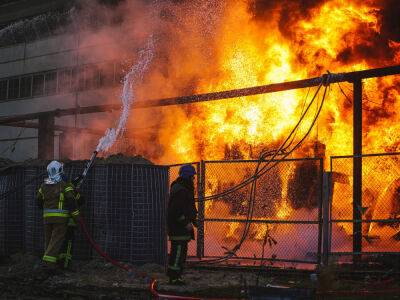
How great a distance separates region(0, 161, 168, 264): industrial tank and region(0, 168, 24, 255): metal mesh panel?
739 mm

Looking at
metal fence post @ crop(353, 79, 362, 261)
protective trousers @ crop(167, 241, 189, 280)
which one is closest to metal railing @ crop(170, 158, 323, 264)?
metal fence post @ crop(353, 79, 362, 261)

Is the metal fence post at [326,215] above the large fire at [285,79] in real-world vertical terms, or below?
below

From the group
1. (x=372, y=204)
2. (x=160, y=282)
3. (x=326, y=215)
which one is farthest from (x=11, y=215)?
(x=372, y=204)

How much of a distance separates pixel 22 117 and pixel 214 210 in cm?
661

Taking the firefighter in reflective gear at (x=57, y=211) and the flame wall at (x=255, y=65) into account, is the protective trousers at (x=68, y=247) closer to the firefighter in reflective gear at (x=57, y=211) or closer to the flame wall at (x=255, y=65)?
the firefighter in reflective gear at (x=57, y=211)

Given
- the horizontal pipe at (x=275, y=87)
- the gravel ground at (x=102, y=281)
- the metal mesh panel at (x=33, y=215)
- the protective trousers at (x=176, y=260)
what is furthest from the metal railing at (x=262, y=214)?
the metal mesh panel at (x=33, y=215)

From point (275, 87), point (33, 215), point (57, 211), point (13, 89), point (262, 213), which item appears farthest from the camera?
point (13, 89)

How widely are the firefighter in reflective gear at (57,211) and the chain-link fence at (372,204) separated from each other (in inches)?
187

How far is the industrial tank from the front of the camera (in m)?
9.14

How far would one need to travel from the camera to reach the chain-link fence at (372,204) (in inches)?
403

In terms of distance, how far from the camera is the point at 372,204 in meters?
11.8

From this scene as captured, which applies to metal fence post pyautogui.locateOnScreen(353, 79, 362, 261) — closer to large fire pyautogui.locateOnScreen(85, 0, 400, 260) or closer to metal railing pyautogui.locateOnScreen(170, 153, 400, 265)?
metal railing pyautogui.locateOnScreen(170, 153, 400, 265)

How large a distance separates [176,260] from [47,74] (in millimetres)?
17765

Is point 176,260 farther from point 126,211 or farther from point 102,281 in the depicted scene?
point 126,211
